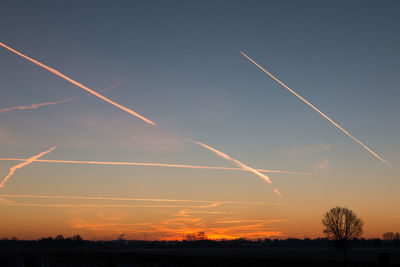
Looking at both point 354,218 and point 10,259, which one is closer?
point 10,259

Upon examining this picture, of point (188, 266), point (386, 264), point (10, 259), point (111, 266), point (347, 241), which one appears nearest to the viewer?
point (386, 264)

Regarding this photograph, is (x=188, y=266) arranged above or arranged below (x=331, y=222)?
below

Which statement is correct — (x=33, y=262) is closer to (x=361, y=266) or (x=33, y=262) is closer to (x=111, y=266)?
(x=111, y=266)

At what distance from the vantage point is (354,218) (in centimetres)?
9394

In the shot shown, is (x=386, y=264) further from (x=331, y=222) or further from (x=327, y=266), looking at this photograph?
(x=331, y=222)

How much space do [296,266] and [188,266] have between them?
57.7ft

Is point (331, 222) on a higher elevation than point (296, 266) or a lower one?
higher

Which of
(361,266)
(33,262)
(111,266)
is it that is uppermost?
(33,262)

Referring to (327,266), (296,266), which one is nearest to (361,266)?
(327,266)

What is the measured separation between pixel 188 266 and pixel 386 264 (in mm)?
54548

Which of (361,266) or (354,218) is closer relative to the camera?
(361,266)

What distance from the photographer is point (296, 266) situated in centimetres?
6112

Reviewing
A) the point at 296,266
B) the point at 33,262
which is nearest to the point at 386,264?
the point at 33,262

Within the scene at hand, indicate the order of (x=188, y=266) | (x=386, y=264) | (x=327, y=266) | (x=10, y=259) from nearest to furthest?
1. (x=386, y=264)
2. (x=10, y=259)
3. (x=188, y=266)
4. (x=327, y=266)
